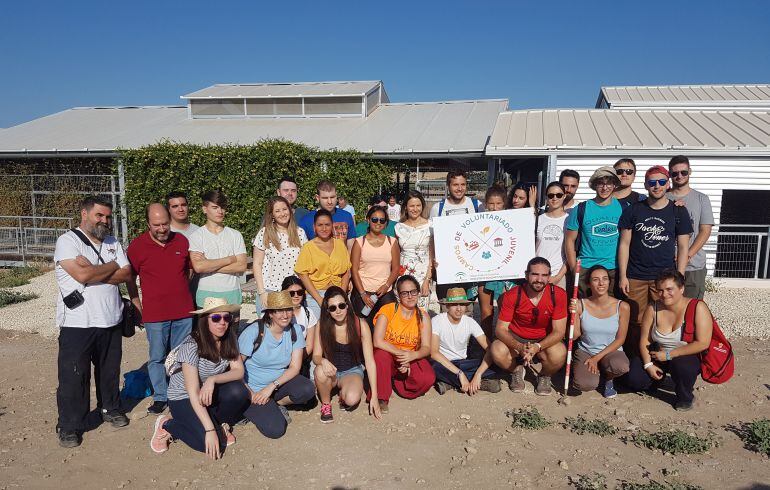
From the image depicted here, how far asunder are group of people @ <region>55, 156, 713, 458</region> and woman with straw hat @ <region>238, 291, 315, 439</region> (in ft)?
0.04

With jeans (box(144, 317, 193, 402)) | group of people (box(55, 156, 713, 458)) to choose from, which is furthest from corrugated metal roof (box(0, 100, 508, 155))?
jeans (box(144, 317, 193, 402))

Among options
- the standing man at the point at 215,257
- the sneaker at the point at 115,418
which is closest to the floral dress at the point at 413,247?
the standing man at the point at 215,257

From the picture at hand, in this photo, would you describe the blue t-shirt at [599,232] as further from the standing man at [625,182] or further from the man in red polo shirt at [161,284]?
the man in red polo shirt at [161,284]

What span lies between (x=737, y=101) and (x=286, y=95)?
47.2 feet

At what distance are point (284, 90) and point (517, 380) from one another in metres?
15.5

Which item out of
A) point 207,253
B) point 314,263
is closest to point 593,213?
point 314,263

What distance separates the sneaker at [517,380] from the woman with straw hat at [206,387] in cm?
266

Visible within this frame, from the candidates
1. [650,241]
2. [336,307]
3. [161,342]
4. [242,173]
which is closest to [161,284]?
[161,342]

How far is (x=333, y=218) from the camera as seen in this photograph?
5.76 m

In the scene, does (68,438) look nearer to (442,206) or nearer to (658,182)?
(442,206)

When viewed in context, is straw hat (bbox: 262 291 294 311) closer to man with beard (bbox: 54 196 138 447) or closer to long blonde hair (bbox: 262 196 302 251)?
long blonde hair (bbox: 262 196 302 251)

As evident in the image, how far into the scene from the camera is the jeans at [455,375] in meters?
4.98

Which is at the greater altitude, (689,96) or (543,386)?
(689,96)

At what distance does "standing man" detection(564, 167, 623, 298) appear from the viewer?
4.95m
